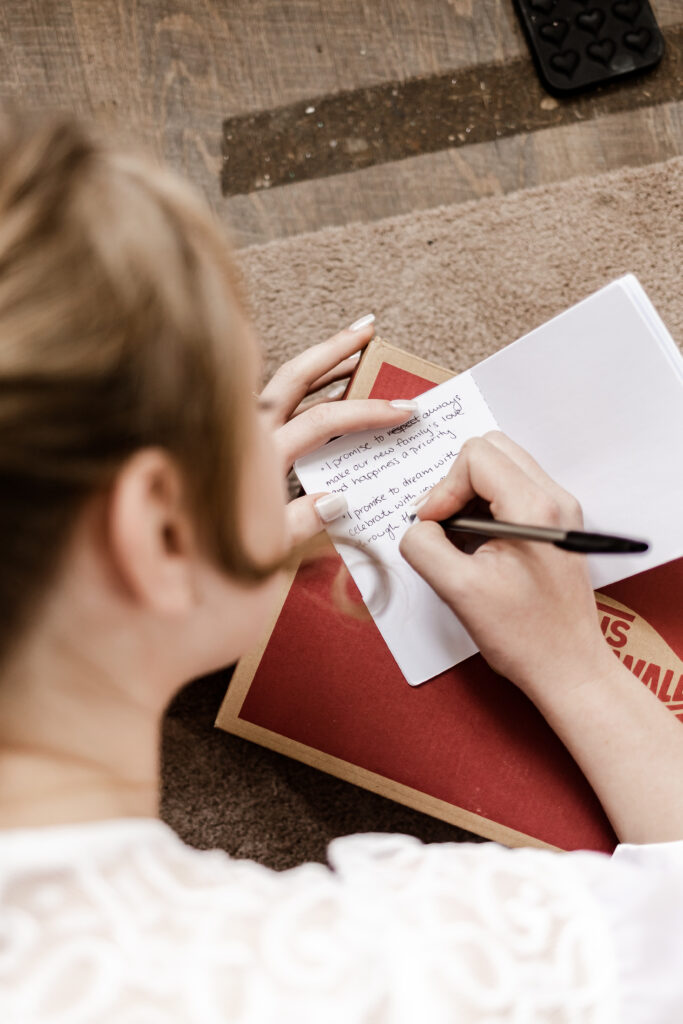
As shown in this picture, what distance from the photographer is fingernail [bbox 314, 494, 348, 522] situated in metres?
0.55

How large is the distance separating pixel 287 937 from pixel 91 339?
266 mm

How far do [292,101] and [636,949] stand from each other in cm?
93

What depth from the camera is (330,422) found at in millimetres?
557

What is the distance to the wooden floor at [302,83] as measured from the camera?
90 cm

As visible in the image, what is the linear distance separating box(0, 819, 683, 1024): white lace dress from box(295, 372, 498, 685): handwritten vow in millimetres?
178

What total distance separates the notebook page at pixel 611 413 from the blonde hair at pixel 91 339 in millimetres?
293

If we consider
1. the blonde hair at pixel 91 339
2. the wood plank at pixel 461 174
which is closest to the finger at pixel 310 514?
the blonde hair at pixel 91 339

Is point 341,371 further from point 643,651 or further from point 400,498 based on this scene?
point 643,651

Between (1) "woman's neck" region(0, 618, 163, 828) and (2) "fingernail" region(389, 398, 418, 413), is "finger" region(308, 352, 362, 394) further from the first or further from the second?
(1) "woman's neck" region(0, 618, 163, 828)

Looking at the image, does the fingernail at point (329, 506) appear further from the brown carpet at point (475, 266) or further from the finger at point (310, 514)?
the brown carpet at point (475, 266)

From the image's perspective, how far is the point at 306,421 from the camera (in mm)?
562

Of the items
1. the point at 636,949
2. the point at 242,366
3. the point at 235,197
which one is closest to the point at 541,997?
the point at 636,949

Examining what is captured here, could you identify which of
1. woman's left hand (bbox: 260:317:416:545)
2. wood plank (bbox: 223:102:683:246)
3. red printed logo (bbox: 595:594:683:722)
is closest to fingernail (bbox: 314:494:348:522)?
woman's left hand (bbox: 260:317:416:545)

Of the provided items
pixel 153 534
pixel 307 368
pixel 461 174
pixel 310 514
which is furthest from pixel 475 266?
pixel 153 534
